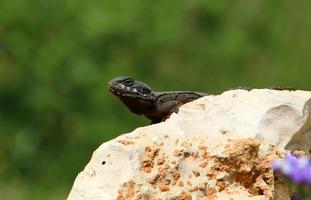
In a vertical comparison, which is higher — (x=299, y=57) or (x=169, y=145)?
(x=299, y=57)

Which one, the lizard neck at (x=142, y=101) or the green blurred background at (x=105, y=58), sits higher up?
the green blurred background at (x=105, y=58)

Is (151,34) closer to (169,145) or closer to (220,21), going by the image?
(220,21)

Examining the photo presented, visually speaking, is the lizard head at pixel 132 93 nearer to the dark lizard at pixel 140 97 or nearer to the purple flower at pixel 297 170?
the dark lizard at pixel 140 97

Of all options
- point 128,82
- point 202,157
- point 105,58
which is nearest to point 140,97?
point 128,82

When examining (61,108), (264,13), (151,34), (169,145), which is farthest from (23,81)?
(169,145)

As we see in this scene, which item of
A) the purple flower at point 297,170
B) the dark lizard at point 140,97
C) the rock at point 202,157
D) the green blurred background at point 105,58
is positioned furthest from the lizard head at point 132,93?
the green blurred background at point 105,58

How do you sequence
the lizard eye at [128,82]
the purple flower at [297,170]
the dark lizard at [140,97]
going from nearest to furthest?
the purple flower at [297,170] → the dark lizard at [140,97] → the lizard eye at [128,82]

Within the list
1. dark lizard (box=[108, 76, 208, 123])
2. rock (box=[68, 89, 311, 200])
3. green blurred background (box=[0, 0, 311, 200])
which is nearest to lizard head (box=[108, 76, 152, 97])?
dark lizard (box=[108, 76, 208, 123])
